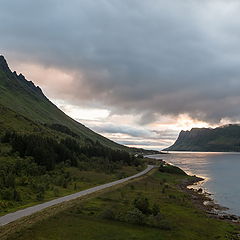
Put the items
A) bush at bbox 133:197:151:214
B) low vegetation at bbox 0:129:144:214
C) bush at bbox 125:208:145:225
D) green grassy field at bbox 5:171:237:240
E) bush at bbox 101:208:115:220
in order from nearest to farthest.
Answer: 1. green grassy field at bbox 5:171:237:240
2. bush at bbox 125:208:145:225
3. bush at bbox 101:208:115:220
4. bush at bbox 133:197:151:214
5. low vegetation at bbox 0:129:144:214

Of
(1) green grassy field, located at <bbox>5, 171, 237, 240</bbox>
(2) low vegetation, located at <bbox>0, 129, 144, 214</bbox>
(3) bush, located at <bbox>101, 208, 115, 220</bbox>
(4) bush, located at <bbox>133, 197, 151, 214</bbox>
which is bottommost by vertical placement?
(1) green grassy field, located at <bbox>5, 171, 237, 240</bbox>

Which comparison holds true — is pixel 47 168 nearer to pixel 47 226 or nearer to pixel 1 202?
pixel 1 202

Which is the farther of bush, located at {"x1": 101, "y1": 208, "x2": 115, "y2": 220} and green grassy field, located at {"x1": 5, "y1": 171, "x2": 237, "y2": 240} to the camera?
bush, located at {"x1": 101, "y1": 208, "x2": 115, "y2": 220}

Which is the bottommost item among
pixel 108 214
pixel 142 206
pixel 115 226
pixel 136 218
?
pixel 115 226

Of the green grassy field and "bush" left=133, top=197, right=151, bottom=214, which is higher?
"bush" left=133, top=197, right=151, bottom=214

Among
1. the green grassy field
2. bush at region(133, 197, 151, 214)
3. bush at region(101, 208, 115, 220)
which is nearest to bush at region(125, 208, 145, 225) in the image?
the green grassy field

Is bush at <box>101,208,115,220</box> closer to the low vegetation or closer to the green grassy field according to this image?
the green grassy field

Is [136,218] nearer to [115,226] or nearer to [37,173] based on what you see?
[115,226]

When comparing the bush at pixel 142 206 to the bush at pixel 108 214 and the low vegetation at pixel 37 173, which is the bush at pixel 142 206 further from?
the low vegetation at pixel 37 173

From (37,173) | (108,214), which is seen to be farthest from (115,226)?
(37,173)

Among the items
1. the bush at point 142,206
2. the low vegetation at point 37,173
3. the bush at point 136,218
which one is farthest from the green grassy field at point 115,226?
the low vegetation at point 37,173

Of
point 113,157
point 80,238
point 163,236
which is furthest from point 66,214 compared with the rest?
point 113,157

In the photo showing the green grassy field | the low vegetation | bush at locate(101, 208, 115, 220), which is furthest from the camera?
the low vegetation

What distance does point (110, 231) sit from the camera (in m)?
38.2
